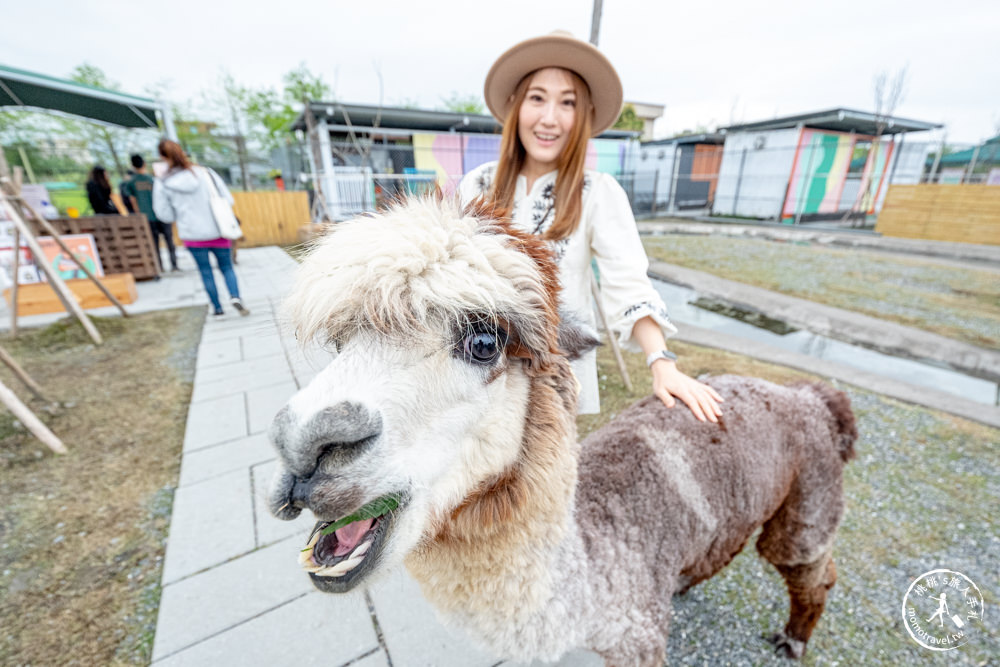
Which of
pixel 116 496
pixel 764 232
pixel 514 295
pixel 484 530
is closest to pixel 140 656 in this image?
pixel 116 496

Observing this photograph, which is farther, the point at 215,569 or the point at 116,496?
the point at 116,496

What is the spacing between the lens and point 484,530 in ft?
3.86

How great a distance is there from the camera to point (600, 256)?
5.86ft

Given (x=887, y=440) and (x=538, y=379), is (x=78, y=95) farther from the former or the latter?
(x=887, y=440)

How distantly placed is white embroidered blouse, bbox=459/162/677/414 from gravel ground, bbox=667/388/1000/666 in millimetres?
1414

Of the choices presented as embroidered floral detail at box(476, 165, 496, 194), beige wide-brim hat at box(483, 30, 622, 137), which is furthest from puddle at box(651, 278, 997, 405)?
embroidered floral detail at box(476, 165, 496, 194)

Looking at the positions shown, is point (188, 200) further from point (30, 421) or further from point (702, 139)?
point (702, 139)

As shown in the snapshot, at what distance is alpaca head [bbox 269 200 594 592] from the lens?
895 millimetres

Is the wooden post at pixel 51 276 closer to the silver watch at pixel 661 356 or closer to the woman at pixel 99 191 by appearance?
the woman at pixel 99 191

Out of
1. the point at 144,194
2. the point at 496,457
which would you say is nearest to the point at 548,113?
the point at 496,457

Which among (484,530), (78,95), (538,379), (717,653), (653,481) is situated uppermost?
(78,95)

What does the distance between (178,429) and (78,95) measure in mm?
7025

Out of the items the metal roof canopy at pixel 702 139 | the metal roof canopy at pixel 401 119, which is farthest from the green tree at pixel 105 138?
the metal roof canopy at pixel 702 139

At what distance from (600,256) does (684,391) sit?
0.64 meters
